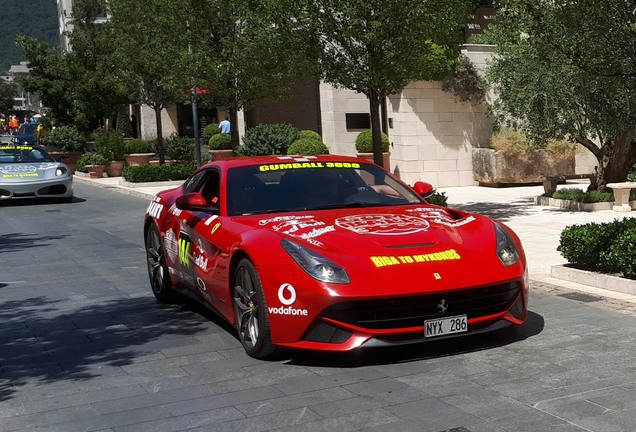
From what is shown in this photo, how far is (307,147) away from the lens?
1025 inches

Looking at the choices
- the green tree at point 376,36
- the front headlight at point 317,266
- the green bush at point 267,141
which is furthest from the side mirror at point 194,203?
the green bush at point 267,141

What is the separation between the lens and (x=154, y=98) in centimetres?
3108

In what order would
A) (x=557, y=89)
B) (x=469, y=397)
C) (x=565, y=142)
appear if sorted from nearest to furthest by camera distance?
(x=469, y=397), (x=557, y=89), (x=565, y=142)

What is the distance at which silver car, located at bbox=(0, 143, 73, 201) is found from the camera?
2166 centimetres

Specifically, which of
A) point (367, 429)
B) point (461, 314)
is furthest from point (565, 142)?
point (367, 429)

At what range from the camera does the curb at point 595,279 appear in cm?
858

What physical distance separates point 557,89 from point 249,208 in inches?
416

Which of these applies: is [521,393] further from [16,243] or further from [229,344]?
[16,243]

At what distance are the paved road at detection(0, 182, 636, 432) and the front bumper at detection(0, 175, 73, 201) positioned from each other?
12950 millimetres

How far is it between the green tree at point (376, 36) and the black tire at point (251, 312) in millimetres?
8361

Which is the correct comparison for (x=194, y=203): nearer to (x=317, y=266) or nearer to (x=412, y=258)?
(x=317, y=266)

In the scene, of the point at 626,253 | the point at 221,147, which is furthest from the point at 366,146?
the point at 626,253

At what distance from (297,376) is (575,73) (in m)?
9.23

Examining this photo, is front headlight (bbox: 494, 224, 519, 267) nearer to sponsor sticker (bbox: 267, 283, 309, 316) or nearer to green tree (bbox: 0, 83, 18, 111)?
sponsor sticker (bbox: 267, 283, 309, 316)
